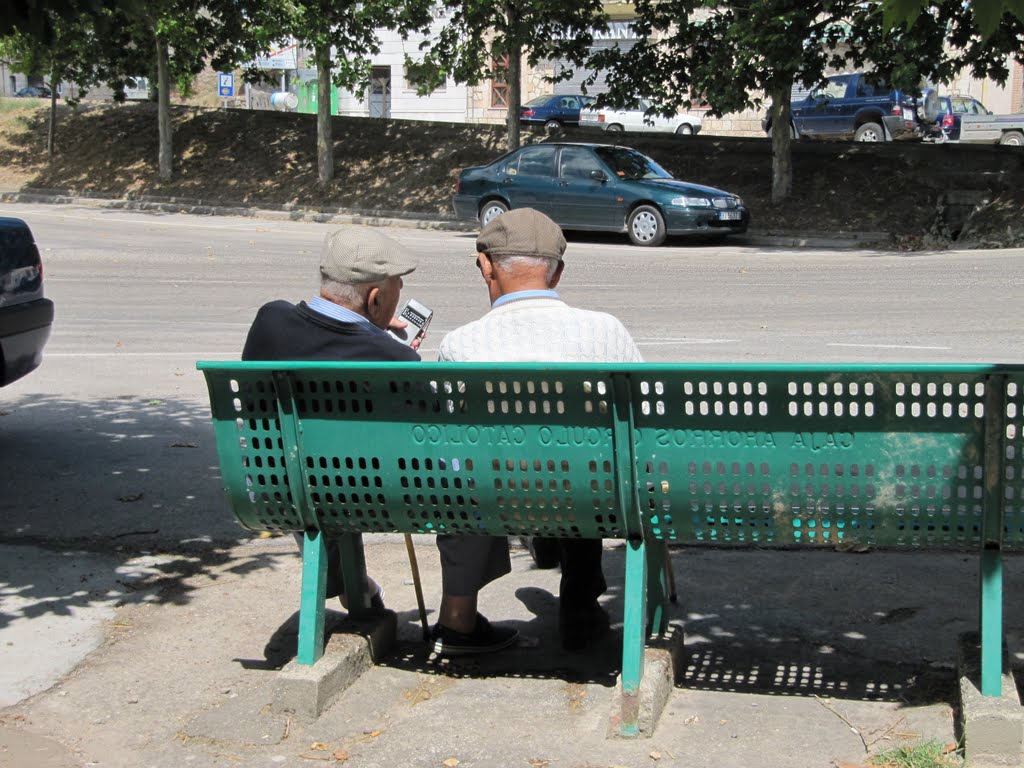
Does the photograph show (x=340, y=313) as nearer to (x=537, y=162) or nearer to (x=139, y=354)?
(x=139, y=354)

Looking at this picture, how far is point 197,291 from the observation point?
14.8 meters

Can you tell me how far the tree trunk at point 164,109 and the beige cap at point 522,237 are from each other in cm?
2400

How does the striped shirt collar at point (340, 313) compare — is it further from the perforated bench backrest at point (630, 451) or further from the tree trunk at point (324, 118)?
the tree trunk at point (324, 118)

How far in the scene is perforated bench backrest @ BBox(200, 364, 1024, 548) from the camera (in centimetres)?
363

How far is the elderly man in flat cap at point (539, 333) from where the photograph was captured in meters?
4.17

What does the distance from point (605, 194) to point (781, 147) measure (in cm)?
390

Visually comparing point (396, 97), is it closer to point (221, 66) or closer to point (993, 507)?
point (221, 66)

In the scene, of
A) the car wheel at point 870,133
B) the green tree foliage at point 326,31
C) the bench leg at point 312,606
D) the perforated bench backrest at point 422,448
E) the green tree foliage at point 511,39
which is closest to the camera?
the perforated bench backrest at point 422,448

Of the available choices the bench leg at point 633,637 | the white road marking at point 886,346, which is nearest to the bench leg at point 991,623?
the bench leg at point 633,637

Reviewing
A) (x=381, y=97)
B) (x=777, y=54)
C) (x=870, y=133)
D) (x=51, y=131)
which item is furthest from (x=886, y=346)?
(x=381, y=97)

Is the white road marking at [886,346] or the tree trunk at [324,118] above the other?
the tree trunk at [324,118]

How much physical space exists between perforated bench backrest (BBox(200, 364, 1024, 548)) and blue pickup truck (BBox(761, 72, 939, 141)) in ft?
96.0

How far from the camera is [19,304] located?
273 inches

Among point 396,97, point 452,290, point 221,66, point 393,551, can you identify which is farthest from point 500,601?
point 396,97
